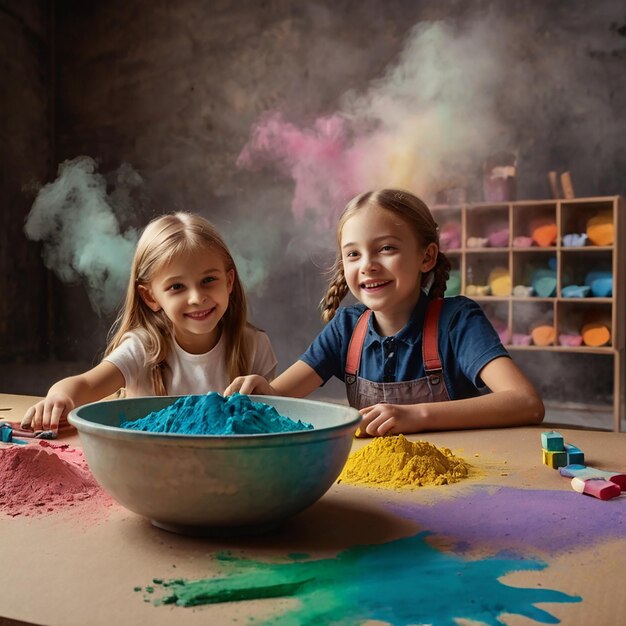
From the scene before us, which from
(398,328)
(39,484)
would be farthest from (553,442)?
(398,328)

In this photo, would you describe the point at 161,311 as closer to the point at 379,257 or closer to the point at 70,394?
the point at 70,394

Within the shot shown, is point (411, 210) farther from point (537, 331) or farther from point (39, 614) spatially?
point (537, 331)

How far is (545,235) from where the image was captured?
12.3 feet

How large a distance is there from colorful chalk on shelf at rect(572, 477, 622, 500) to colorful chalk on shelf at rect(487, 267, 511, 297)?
3171 mm

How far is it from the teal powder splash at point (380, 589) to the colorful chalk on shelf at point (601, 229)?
3405 millimetres

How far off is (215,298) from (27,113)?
387cm

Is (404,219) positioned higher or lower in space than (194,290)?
higher

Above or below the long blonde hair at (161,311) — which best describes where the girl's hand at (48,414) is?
below

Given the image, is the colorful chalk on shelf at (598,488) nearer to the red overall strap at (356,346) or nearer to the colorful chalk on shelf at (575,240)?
the red overall strap at (356,346)

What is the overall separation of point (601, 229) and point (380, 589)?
353 cm

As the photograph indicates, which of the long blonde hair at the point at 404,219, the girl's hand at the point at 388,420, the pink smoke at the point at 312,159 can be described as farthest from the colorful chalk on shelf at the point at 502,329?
the girl's hand at the point at 388,420

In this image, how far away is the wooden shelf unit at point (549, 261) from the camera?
3.65 metres

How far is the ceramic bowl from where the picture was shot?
565mm

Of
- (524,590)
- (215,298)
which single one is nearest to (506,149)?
(215,298)
